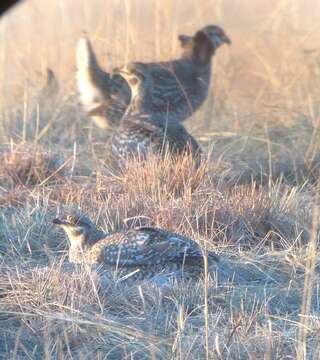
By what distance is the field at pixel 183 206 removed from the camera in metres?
4.48

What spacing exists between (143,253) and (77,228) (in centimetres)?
49

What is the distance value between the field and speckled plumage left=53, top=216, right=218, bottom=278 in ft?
0.56

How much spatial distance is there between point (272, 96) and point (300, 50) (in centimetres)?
52

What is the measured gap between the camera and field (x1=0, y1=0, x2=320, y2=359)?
448cm

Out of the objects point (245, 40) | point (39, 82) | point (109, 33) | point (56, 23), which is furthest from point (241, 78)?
point (56, 23)

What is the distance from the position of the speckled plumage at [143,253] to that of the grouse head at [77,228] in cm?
2

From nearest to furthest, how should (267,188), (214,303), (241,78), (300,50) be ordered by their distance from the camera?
(214,303)
(267,188)
(300,50)
(241,78)

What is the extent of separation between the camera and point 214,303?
505 cm

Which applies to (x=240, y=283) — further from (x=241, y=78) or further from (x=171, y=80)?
(x=241, y=78)

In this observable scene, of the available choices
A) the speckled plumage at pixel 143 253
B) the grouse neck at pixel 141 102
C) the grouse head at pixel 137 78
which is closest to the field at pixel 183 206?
the speckled plumage at pixel 143 253

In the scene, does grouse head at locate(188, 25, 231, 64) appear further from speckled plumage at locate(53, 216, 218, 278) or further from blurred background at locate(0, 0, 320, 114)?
speckled plumage at locate(53, 216, 218, 278)

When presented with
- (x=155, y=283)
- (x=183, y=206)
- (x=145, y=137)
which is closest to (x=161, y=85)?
(x=145, y=137)

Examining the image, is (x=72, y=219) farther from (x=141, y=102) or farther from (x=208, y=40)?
(x=208, y=40)

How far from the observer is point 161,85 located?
385 inches
